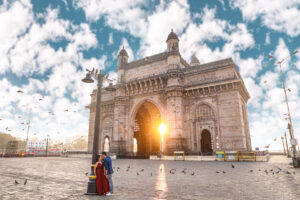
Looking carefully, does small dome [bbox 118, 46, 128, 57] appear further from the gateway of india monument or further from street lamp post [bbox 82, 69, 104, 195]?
street lamp post [bbox 82, 69, 104, 195]

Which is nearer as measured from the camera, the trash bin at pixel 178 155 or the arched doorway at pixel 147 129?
the trash bin at pixel 178 155

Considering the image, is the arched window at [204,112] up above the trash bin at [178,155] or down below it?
above

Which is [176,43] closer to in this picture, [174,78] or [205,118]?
[174,78]

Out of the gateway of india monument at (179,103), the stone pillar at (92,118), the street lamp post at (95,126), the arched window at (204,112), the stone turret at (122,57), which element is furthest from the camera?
the stone pillar at (92,118)

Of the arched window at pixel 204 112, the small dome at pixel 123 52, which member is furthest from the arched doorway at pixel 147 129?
the small dome at pixel 123 52

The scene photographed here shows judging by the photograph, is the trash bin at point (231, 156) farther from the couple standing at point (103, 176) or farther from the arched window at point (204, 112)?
the couple standing at point (103, 176)

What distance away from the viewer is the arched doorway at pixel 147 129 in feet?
111

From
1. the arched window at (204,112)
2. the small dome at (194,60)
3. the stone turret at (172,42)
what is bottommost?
the arched window at (204,112)

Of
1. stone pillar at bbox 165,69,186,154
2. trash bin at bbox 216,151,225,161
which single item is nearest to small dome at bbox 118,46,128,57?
stone pillar at bbox 165,69,186,154

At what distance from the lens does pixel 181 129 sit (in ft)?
81.6

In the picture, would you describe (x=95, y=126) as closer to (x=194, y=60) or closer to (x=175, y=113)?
(x=175, y=113)

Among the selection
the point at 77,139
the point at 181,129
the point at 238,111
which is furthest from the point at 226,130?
the point at 77,139

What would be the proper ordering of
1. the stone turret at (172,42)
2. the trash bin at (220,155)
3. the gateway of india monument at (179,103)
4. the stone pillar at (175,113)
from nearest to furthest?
the trash bin at (220,155) < the gateway of india monument at (179,103) < the stone pillar at (175,113) < the stone turret at (172,42)

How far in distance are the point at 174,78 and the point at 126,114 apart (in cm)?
997
